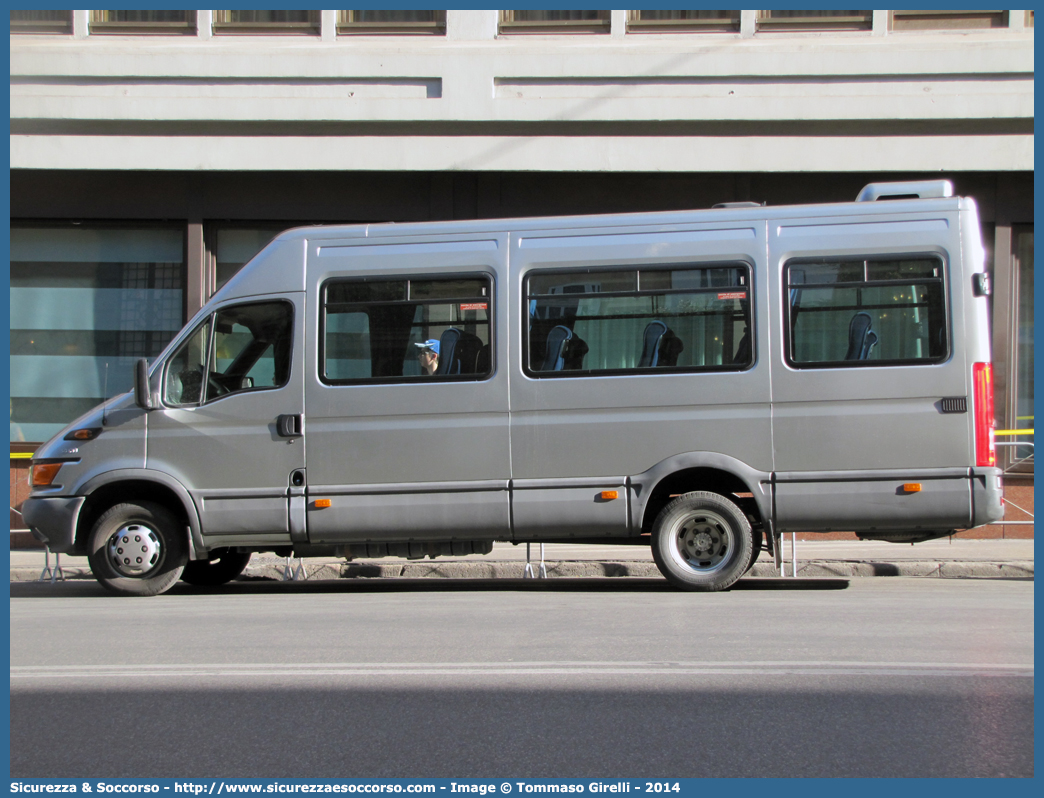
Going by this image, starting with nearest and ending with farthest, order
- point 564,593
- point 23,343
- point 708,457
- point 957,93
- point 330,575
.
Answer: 1. point 708,457
2. point 564,593
3. point 330,575
4. point 957,93
5. point 23,343

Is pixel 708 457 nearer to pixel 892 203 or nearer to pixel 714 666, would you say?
pixel 892 203

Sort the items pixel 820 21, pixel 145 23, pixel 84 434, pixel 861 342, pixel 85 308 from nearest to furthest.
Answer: pixel 861 342, pixel 84 434, pixel 820 21, pixel 145 23, pixel 85 308

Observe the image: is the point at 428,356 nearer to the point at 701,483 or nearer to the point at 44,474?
the point at 701,483

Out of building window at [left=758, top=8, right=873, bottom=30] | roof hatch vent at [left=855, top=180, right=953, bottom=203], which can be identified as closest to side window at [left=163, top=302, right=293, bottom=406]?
roof hatch vent at [left=855, top=180, right=953, bottom=203]

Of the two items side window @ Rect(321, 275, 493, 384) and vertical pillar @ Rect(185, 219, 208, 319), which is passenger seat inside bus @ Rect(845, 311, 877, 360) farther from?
vertical pillar @ Rect(185, 219, 208, 319)

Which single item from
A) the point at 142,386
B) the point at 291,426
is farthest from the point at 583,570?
the point at 142,386

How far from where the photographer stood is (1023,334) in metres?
13.8

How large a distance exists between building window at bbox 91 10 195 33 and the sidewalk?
22.7 feet

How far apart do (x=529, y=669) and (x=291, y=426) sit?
13.2 ft

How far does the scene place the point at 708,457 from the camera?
8336 millimetres

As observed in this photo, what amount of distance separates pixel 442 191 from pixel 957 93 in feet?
21.6

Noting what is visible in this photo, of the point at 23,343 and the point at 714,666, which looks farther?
the point at 23,343

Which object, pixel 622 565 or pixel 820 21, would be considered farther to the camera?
pixel 820 21

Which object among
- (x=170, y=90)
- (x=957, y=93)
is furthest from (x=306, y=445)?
(x=957, y=93)
